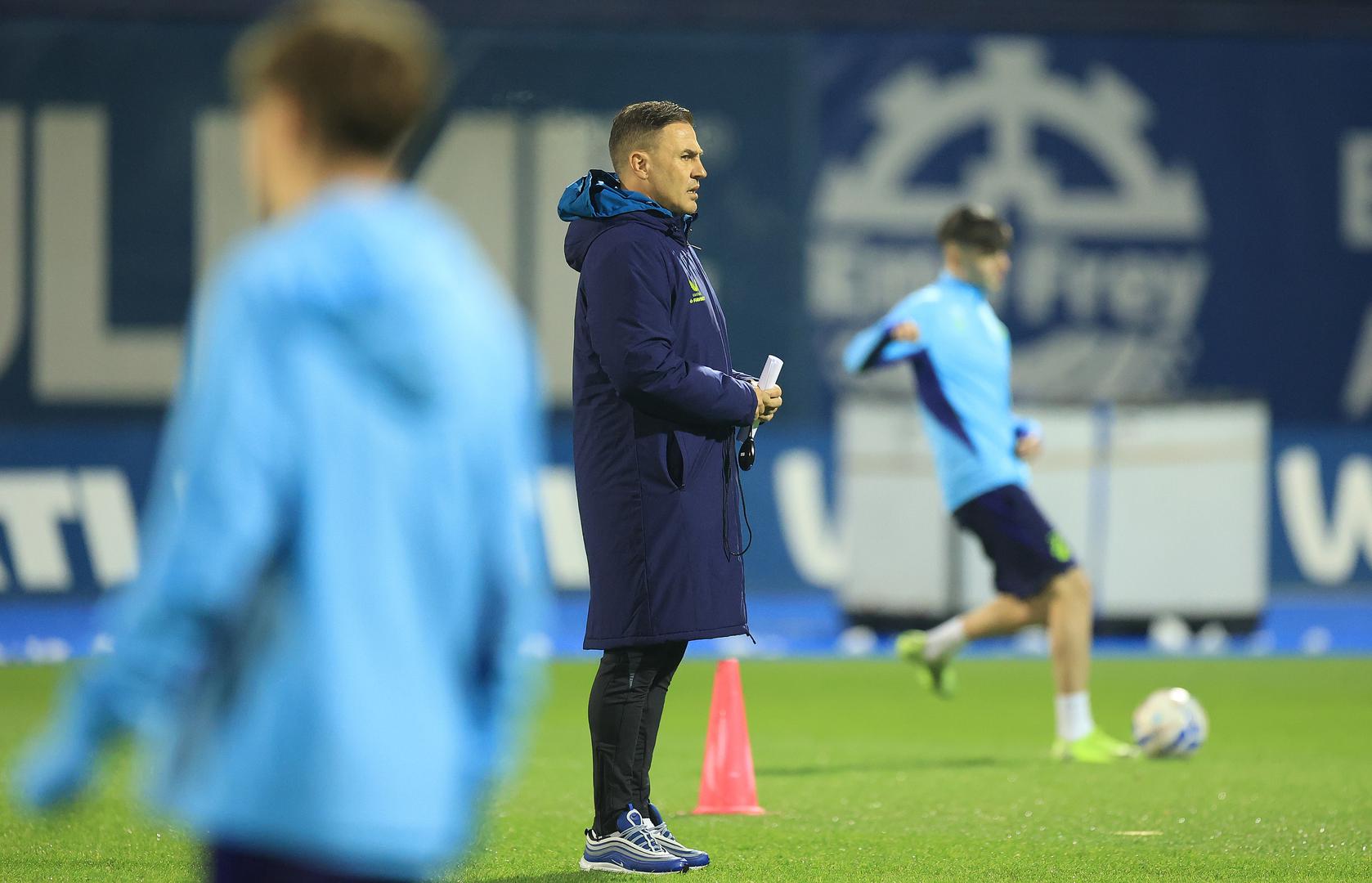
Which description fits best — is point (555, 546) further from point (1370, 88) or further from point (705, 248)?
point (1370, 88)

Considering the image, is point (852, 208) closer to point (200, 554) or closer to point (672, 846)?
point (672, 846)

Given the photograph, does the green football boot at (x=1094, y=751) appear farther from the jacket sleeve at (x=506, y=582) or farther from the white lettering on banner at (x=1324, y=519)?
the white lettering on banner at (x=1324, y=519)

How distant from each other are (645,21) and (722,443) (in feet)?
39.4

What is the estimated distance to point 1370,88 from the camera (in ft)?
58.0

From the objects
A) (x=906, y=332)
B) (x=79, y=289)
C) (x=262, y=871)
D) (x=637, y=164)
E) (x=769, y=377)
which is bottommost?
(x=262, y=871)

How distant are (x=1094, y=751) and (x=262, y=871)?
633 centimetres

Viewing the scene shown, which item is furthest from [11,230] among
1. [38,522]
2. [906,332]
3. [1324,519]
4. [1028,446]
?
[1324,519]

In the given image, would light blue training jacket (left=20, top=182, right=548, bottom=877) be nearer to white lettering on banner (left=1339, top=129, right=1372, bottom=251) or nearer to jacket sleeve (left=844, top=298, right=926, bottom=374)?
jacket sleeve (left=844, top=298, right=926, bottom=374)

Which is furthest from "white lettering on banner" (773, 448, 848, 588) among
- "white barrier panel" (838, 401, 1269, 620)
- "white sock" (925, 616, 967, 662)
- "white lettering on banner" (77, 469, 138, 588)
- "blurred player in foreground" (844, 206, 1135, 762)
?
"blurred player in foreground" (844, 206, 1135, 762)

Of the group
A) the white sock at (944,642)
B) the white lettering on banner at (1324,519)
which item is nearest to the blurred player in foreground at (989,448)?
the white sock at (944,642)

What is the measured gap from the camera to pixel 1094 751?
26.8ft

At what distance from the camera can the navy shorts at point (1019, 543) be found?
827cm

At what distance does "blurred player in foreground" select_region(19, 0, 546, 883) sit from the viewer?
2156 millimetres

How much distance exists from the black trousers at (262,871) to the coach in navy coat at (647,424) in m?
2.91
